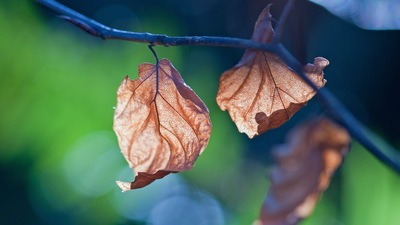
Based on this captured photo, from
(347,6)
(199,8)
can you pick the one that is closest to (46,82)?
(347,6)

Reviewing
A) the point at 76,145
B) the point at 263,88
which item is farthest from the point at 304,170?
the point at 76,145

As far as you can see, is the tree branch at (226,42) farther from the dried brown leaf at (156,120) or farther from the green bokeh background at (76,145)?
the green bokeh background at (76,145)

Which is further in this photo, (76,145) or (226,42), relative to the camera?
(76,145)

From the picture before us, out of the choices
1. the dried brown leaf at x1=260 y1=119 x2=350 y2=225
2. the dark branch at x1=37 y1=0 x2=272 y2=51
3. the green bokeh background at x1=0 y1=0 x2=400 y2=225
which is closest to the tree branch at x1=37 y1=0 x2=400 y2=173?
the dark branch at x1=37 y1=0 x2=272 y2=51

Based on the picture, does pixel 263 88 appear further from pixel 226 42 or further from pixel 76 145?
pixel 76 145

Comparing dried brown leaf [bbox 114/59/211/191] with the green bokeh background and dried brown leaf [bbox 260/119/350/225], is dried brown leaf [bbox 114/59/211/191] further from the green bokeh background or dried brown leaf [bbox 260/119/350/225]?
the green bokeh background
